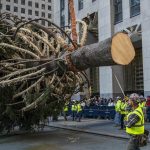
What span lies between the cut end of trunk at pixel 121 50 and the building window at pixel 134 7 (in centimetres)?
2049

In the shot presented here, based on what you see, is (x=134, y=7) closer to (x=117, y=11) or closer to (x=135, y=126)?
(x=117, y=11)

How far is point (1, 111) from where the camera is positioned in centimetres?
1272

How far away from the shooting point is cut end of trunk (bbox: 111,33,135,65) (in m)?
7.85

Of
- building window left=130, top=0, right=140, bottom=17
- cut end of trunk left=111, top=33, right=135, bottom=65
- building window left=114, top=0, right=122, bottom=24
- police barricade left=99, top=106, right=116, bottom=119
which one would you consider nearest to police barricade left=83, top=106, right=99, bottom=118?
police barricade left=99, top=106, right=116, bottom=119

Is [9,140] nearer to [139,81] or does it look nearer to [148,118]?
[148,118]

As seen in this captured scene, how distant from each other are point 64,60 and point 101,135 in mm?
6438

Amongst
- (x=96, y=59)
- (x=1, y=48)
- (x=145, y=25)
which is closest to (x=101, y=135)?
(x=1, y=48)

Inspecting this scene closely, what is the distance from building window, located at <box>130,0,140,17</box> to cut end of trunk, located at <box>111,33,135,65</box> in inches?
807

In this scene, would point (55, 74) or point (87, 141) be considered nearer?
point (55, 74)

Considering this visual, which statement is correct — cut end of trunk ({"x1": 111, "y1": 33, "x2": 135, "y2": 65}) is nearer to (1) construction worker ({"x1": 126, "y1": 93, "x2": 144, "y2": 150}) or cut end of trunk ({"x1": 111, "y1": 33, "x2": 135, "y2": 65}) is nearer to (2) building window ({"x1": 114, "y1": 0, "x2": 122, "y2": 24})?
(1) construction worker ({"x1": 126, "y1": 93, "x2": 144, "y2": 150})

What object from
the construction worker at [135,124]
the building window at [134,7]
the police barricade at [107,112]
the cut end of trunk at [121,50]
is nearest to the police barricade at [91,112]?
the police barricade at [107,112]

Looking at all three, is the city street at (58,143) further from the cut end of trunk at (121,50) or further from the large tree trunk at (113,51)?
the cut end of trunk at (121,50)

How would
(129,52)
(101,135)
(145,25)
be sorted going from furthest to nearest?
(145,25)
(101,135)
(129,52)

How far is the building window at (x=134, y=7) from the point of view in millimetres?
28111
